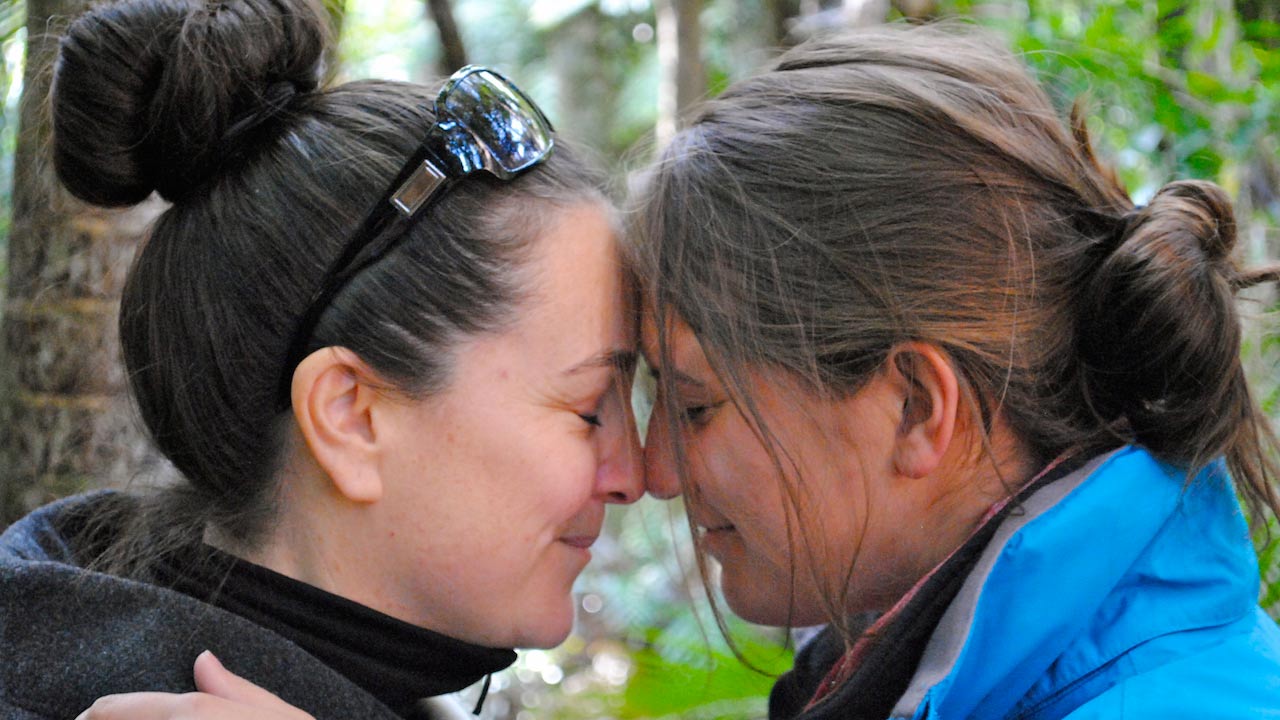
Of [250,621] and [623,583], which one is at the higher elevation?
[250,621]

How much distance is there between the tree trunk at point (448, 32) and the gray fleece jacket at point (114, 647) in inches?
90.7

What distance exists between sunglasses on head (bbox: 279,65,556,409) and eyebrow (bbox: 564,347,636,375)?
0.32m

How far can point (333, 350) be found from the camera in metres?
1.74

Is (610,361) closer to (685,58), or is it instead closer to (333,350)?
(333,350)

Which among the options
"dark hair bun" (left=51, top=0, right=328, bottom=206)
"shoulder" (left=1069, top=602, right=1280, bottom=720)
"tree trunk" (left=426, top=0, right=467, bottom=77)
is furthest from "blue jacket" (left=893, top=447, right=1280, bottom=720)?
"tree trunk" (left=426, top=0, right=467, bottom=77)

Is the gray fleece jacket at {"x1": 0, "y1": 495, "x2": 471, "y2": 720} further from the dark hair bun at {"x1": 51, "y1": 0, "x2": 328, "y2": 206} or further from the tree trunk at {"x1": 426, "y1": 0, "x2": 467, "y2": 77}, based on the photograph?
the tree trunk at {"x1": 426, "y1": 0, "x2": 467, "y2": 77}

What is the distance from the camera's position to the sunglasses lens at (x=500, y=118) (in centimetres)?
183

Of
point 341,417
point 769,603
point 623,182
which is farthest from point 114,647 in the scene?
point 623,182

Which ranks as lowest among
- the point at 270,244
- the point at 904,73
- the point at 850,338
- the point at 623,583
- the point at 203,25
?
the point at 623,583

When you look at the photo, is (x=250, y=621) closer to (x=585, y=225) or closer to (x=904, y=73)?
(x=585, y=225)

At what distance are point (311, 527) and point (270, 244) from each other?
1.45 feet

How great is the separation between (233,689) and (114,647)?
179mm

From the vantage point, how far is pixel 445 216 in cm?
180

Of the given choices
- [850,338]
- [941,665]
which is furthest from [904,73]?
[941,665]
